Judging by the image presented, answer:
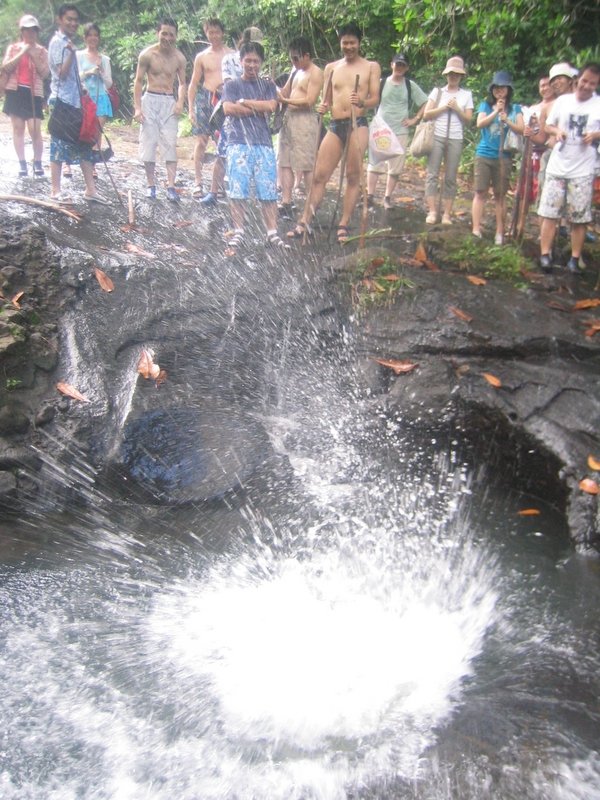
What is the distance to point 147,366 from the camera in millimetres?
4891

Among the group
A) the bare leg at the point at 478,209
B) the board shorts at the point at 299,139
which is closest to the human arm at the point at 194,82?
the board shorts at the point at 299,139

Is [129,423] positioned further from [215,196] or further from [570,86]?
[570,86]

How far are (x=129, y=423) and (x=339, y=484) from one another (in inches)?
57.2

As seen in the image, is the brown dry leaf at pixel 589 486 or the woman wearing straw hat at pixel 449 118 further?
the woman wearing straw hat at pixel 449 118

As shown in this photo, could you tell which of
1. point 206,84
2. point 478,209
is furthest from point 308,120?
point 478,209

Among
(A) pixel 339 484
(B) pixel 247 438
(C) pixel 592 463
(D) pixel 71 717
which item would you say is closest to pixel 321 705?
(D) pixel 71 717

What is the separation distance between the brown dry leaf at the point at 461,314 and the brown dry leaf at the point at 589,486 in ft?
5.64

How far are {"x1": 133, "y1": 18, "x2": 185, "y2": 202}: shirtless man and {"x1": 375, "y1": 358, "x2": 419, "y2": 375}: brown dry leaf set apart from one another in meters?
4.04

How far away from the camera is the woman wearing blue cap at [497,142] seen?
6.67 metres

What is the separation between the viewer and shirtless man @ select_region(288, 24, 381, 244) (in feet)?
21.2

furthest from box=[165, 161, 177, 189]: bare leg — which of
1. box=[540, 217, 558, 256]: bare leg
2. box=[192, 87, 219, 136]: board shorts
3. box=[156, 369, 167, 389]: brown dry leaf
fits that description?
box=[540, 217, 558, 256]: bare leg

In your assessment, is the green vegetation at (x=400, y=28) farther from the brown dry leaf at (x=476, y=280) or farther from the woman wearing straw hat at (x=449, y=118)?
the brown dry leaf at (x=476, y=280)

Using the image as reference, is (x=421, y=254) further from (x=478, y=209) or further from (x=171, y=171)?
(x=171, y=171)

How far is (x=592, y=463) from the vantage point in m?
4.27
